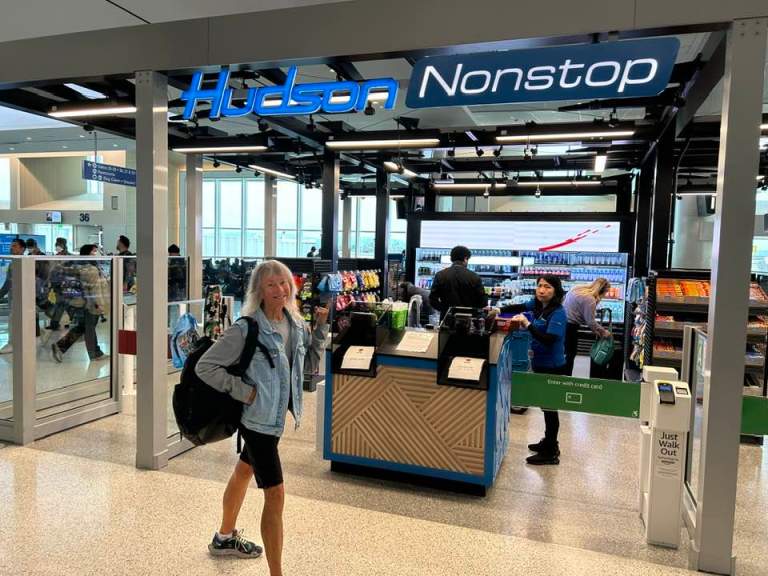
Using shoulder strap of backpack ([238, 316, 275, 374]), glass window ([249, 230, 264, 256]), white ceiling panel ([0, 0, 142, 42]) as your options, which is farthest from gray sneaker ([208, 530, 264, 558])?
glass window ([249, 230, 264, 256])

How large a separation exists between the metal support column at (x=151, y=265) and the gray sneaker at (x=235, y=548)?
1.45m

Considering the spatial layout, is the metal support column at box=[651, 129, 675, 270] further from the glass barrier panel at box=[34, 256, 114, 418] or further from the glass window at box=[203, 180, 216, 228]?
the glass window at box=[203, 180, 216, 228]

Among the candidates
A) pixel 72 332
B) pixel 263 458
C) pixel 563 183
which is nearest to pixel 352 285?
pixel 72 332

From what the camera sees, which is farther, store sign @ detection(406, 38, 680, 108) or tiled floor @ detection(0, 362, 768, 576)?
store sign @ detection(406, 38, 680, 108)

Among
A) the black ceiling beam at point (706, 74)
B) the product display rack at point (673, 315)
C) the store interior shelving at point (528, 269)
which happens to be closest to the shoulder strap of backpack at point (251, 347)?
the black ceiling beam at point (706, 74)

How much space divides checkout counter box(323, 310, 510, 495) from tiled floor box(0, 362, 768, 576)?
19 centimetres

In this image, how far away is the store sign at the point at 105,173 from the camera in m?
8.92

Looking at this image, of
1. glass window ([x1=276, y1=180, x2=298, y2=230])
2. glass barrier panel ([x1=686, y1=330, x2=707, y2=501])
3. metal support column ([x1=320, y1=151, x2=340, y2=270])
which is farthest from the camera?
glass window ([x1=276, y1=180, x2=298, y2=230])

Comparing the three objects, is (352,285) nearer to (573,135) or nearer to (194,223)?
(194,223)

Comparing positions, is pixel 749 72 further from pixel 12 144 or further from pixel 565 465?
pixel 12 144

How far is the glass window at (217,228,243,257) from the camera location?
20688 millimetres

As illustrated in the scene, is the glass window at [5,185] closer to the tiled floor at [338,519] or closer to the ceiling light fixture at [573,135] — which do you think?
the tiled floor at [338,519]

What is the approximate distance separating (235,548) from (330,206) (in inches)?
248

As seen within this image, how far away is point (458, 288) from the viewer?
6.38 m
